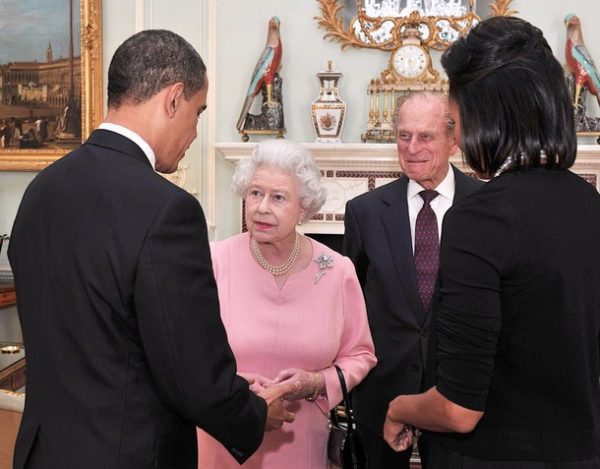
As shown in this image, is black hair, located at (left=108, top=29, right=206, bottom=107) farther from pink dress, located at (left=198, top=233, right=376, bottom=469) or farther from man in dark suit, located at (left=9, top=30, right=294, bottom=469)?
pink dress, located at (left=198, top=233, right=376, bottom=469)

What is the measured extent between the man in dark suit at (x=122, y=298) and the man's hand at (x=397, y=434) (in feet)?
1.53

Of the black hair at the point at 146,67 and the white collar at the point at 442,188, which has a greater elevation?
the black hair at the point at 146,67

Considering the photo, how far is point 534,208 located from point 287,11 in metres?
5.30

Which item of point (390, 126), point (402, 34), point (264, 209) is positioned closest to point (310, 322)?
point (264, 209)

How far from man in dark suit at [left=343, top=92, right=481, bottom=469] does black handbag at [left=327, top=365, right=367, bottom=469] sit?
0.40 metres

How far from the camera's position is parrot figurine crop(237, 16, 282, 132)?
606 centimetres

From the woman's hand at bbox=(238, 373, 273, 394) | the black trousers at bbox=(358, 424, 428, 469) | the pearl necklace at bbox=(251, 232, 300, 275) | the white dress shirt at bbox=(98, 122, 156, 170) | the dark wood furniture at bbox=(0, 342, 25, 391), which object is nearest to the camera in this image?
the white dress shirt at bbox=(98, 122, 156, 170)

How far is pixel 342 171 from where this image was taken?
244 inches

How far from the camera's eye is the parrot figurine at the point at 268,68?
6.06m

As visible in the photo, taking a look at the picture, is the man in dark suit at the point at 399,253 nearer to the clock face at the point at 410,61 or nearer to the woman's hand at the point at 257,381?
the woman's hand at the point at 257,381

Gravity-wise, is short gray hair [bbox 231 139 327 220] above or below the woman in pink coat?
above

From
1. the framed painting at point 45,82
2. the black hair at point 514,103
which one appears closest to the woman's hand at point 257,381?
the black hair at point 514,103

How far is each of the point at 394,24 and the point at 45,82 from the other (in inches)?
127

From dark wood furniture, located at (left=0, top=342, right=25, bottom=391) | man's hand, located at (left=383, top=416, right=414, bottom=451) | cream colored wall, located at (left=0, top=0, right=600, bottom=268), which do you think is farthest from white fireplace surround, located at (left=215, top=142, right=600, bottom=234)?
man's hand, located at (left=383, top=416, right=414, bottom=451)
